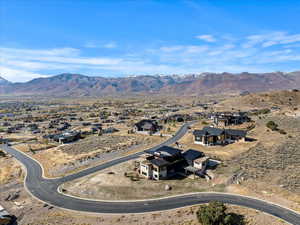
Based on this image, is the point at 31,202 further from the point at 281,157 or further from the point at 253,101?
the point at 253,101

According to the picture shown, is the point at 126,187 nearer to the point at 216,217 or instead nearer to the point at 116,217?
the point at 116,217

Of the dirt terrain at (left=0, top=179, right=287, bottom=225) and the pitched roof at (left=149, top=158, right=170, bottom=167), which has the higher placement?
the pitched roof at (left=149, top=158, right=170, bottom=167)

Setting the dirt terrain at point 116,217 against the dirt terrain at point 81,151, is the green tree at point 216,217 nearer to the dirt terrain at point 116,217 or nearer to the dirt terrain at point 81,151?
the dirt terrain at point 116,217

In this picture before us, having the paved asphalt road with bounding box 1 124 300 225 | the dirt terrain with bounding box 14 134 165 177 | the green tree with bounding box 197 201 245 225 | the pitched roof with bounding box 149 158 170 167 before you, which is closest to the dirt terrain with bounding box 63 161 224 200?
the paved asphalt road with bounding box 1 124 300 225

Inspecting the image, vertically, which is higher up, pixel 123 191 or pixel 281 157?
pixel 281 157

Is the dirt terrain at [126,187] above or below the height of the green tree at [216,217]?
below

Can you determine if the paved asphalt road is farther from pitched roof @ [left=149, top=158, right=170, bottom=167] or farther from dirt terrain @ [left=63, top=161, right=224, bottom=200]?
pitched roof @ [left=149, top=158, right=170, bottom=167]

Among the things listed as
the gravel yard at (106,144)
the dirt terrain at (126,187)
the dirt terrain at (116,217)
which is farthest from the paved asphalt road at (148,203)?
the gravel yard at (106,144)

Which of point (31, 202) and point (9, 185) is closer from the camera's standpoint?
point (31, 202)

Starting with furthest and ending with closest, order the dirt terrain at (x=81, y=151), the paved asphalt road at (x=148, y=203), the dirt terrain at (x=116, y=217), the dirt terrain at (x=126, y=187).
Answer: the dirt terrain at (x=81, y=151)
the dirt terrain at (x=126, y=187)
the paved asphalt road at (x=148, y=203)
the dirt terrain at (x=116, y=217)

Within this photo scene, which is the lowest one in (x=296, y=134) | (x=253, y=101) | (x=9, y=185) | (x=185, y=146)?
(x=9, y=185)

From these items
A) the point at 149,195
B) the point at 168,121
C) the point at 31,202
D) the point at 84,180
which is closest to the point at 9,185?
the point at 31,202
